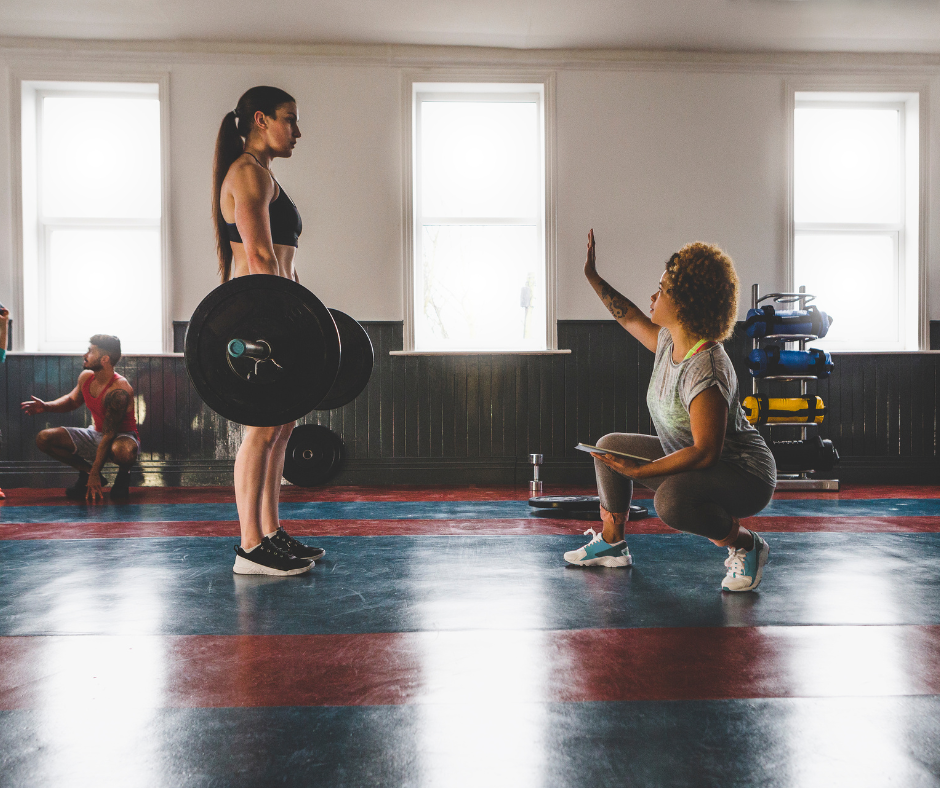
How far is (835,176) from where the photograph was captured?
471 cm

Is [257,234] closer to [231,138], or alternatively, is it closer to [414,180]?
[231,138]

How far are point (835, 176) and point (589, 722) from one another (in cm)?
486

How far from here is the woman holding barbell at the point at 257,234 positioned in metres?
1.93

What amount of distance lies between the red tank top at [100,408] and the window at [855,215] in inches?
178

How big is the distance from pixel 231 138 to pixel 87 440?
2.58 meters

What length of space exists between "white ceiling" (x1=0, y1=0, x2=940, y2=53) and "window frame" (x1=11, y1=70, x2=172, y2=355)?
28 cm

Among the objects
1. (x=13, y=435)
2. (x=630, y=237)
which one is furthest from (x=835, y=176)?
(x=13, y=435)

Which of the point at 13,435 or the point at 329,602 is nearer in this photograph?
the point at 329,602

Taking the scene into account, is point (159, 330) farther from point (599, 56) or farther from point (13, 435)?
point (599, 56)

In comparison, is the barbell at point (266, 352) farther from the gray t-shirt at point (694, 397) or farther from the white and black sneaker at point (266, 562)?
the gray t-shirt at point (694, 397)

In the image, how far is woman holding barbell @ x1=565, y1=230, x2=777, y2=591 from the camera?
1.60 meters

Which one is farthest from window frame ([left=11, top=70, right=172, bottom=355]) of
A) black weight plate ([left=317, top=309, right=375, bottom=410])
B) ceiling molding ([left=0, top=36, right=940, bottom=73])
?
black weight plate ([left=317, top=309, right=375, bottom=410])

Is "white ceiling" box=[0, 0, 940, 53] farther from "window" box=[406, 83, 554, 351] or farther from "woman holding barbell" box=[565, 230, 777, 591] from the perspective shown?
"woman holding barbell" box=[565, 230, 777, 591]

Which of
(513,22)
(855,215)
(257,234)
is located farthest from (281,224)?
(855,215)
